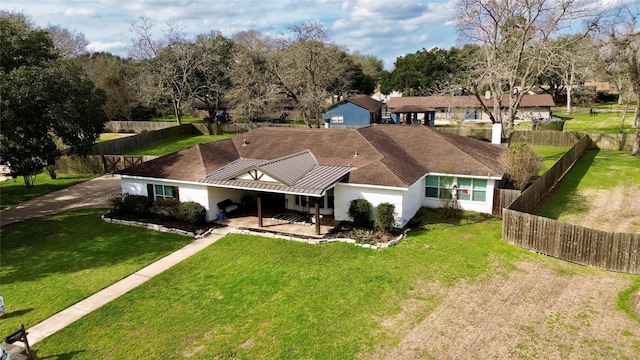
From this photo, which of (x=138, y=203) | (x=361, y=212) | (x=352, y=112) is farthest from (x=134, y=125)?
(x=361, y=212)

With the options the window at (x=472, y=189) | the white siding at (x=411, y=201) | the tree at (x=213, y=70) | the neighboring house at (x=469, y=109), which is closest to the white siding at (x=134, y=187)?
the white siding at (x=411, y=201)

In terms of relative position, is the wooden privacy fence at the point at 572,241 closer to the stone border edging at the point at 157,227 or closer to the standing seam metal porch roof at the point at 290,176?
the standing seam metal porch roof at the point at 290,176

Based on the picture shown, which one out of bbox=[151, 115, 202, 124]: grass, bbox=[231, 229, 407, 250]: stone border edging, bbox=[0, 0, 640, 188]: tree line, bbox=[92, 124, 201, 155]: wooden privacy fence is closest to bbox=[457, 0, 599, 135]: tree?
bbox=[0, 0, 640, 188]: tree line

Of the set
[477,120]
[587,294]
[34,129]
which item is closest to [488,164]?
[587,294]

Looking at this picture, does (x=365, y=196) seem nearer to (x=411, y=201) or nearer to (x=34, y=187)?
(x=411, y=201)

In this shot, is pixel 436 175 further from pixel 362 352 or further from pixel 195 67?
pixel 195 67
